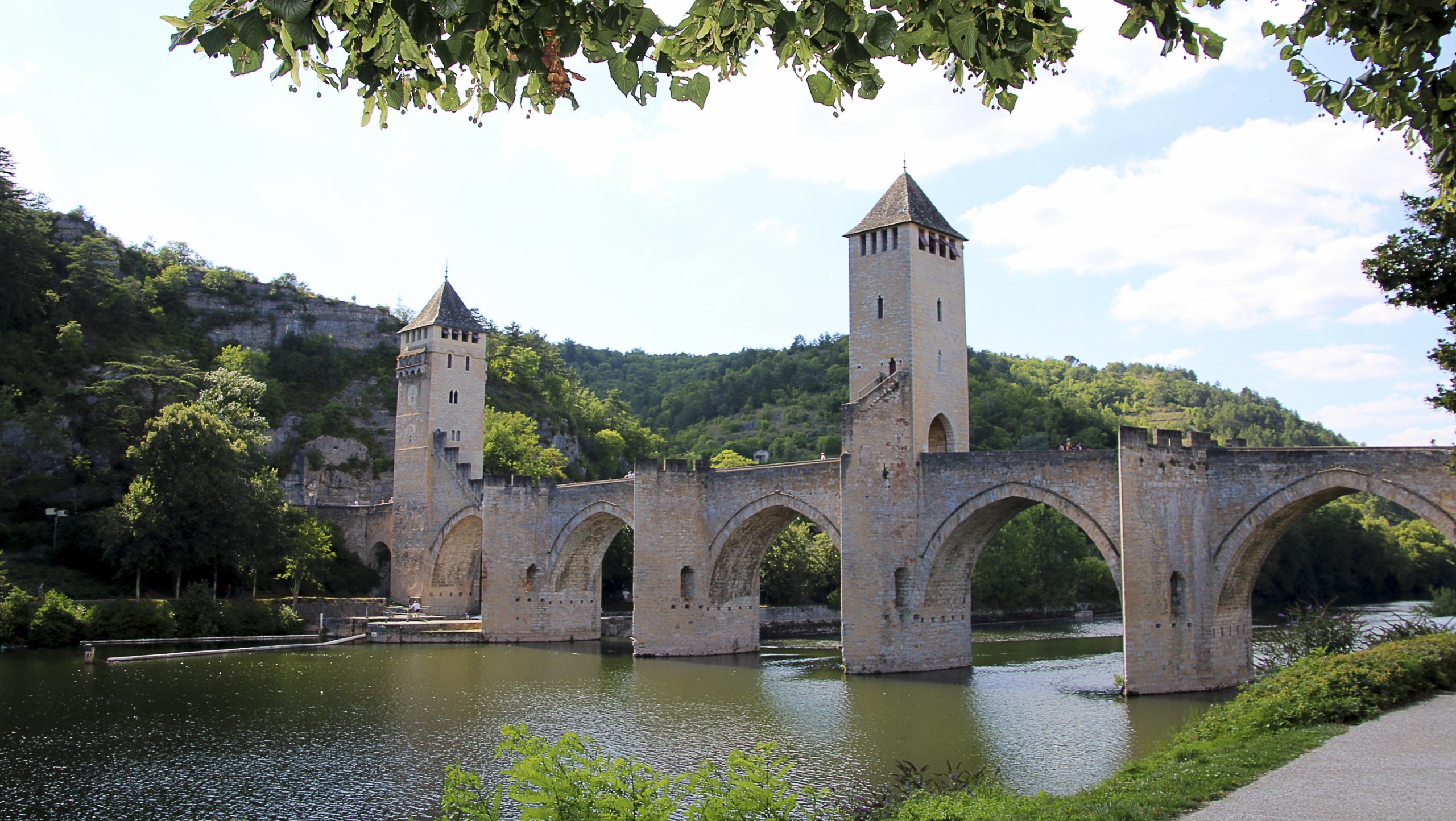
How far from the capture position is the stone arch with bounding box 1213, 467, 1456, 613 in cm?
1833

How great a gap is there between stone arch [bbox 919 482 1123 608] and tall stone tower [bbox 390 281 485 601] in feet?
70.0

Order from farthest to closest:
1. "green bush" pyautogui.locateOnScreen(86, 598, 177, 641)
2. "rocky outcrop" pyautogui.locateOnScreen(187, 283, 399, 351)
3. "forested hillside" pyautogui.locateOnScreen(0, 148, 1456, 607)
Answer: "rocky outcrop" pyautogui.locateOnScreen(187, 283, 399, 351)
"forested hillside" pyautogui.locateOnScreen(0, 148, 1456, 607)
"green bush" pyautogui.locateOnScreen(86, 598, 177, 641)

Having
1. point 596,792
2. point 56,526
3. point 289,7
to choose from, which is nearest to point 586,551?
point 56,526

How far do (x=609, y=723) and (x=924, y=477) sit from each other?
983 centimetres

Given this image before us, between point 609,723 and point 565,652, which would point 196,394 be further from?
point 609,723

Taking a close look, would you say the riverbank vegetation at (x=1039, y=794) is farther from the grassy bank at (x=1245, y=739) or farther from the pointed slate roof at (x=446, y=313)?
the pointed slate roof at (x=446, y=313)

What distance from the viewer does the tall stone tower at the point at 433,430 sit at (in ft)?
132

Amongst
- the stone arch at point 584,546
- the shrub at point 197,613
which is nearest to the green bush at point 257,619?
the shrub at point 197,613

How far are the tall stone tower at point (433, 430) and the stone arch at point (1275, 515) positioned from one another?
27666 millimetres

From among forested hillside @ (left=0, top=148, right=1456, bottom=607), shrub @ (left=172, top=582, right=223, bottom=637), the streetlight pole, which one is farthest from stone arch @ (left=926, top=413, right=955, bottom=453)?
the streetlight pole

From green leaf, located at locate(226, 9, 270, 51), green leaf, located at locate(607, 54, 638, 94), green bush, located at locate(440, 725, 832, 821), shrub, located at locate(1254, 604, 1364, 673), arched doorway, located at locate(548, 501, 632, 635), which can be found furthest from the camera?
arched doorway, located at locate(548, 501, 632, 635)

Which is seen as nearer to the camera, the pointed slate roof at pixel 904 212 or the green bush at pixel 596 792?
the green bush at pixel 596 792

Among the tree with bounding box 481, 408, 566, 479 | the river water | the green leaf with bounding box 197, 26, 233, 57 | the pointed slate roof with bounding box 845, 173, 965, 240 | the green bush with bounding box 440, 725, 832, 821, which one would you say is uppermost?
the pointed slate roof with bounding box 845, 173, 965, 240

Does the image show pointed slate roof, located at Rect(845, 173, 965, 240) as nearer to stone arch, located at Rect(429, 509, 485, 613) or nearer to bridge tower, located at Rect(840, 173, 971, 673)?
bridge tower, located at Rect(840, 173, 971, 673)
